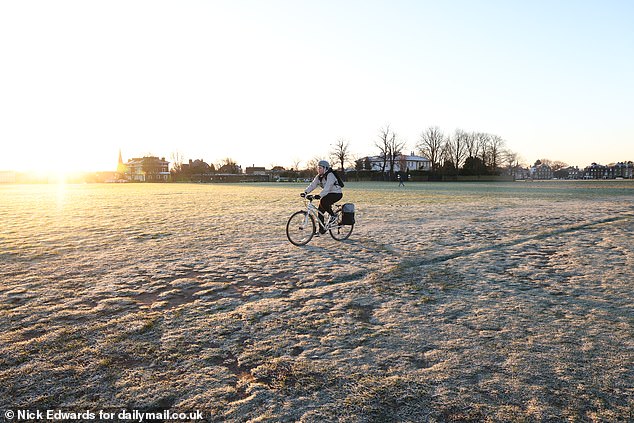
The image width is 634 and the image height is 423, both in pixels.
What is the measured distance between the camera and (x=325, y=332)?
4.05 metres

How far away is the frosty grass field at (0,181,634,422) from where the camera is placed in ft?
9.29

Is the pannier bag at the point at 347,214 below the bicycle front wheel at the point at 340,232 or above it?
above

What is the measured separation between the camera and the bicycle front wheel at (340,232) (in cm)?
998

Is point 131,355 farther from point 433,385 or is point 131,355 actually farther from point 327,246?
point 327,246

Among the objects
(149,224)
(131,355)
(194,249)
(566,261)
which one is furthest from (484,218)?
(131,355)

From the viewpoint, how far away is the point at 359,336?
12.9 ft

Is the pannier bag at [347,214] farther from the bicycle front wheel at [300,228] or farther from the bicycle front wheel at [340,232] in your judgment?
the bicycle front wheel at [300,228]

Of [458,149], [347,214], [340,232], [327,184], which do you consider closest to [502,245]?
[347,214]

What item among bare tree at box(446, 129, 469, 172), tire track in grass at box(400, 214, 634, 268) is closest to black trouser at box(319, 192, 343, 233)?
tire track in grass at box(400, 214, 634, 268)

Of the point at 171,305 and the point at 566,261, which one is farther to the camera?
the point at 566,261

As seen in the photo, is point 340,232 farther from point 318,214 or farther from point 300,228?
point 300,228

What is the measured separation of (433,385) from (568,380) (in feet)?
3.41

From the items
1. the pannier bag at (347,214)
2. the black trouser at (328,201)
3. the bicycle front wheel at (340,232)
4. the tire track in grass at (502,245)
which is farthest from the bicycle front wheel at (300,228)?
the tire track in grass at (502,245)

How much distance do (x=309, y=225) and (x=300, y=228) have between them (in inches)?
11.4
